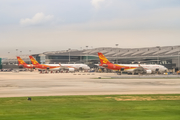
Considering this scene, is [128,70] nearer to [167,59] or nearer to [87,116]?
[167,59]

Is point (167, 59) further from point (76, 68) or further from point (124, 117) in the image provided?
point (124, 117)

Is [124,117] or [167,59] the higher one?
[167,59]

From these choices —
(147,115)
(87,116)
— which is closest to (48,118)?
(87,116)

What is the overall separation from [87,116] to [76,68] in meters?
130

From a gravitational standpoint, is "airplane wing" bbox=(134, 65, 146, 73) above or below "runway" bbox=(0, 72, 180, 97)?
above

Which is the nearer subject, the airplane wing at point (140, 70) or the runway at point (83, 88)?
the runway at point (83, 88)

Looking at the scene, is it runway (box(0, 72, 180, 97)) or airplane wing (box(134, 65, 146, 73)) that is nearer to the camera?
runway (box(0, 72, 180, 97))

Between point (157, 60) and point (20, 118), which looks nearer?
point (20, 118)

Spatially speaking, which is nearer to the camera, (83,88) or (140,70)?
(83,88)

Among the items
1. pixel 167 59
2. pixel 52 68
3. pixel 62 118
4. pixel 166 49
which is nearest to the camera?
pixel 62 118

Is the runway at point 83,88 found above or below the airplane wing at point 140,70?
below

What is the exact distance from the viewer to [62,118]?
16141 mm

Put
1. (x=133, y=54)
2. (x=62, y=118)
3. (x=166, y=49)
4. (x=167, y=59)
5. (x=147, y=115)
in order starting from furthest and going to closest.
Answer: (x=133, y=54) < (x=166, y=49) < (x=167, y=59) < (x=147, y=115) < (x=62, y=118)

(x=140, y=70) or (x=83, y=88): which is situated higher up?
(x=140, y=70)
